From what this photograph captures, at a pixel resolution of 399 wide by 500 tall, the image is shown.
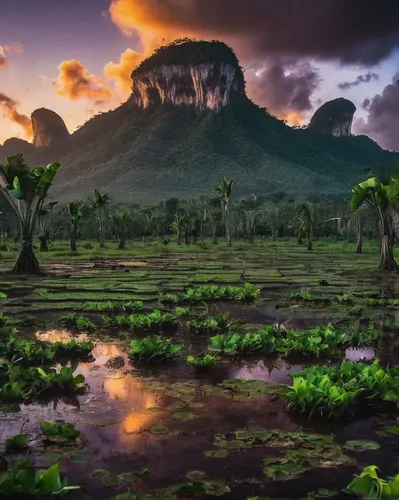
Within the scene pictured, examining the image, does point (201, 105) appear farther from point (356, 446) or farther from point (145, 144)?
point (356, 446)

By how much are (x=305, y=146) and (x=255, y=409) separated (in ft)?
551

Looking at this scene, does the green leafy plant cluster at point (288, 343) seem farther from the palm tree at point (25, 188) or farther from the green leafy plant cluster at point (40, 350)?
the palm tree at point (25, 188)

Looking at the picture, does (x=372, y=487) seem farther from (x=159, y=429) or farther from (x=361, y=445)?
(x=159, y=429)

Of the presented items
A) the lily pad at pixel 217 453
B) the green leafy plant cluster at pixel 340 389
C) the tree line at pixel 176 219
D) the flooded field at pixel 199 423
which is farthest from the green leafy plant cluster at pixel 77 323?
the tree line at pixel 176 219

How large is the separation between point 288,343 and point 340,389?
9.21 feet

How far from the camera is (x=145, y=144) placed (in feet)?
509

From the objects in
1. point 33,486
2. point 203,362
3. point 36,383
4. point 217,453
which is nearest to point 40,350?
point 36,383

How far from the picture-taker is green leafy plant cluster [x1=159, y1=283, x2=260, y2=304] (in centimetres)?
1480

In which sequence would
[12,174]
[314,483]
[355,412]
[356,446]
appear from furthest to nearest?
[12,174] < [355,412] < [356,446] < [314,483]

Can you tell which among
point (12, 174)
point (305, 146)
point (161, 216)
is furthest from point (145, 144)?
point (12, 174)

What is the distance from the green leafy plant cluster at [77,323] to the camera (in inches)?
424

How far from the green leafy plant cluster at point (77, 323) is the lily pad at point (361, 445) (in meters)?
6.82

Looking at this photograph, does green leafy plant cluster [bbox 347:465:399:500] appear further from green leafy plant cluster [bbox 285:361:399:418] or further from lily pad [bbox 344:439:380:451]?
green leafy plant cluster [bbox 285:361:399:418]

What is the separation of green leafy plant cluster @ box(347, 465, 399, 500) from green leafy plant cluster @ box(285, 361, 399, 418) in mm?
1645
